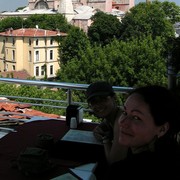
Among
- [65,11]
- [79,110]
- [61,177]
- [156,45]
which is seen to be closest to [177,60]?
[79,110]

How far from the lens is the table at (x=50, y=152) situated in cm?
126

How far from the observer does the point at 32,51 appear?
34.6 meters

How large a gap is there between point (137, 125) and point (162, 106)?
0.09m

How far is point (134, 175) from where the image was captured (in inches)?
35.9

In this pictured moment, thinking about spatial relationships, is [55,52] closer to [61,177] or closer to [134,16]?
[134,16]

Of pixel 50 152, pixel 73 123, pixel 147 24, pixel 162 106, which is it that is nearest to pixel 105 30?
pixel 147 24

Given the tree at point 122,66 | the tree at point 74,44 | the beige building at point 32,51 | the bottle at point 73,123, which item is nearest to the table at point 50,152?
the bottle at point 73,123

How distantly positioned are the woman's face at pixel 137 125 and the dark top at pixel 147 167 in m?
0.04

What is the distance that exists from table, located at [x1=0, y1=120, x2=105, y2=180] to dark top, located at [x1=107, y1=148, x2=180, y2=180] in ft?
1.15

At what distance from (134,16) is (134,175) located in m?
35.3

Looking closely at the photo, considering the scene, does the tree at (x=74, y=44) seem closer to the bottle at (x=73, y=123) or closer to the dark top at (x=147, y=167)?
the bottle at (x=73, y=123)

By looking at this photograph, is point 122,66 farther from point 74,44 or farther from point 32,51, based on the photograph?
point 32,51

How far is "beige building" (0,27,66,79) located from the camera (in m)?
34.4

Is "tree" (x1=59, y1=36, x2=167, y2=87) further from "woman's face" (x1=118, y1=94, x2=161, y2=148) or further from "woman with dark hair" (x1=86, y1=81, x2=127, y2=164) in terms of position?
"woman's face" (x1=118, y1=94, x2=161, y2=148)
